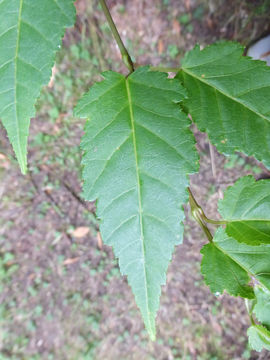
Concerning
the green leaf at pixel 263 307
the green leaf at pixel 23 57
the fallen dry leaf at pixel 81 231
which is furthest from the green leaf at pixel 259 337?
the fallen dry leaf at pixel 81 231

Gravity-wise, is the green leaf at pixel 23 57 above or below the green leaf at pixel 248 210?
above

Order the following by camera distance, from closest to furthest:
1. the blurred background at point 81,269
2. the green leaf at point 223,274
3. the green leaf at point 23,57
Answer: the green leaf at point 23,57 < the green leaf at point 223,274 < the blurred background at point 81,269

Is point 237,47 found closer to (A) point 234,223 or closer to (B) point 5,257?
(A) point 234,223

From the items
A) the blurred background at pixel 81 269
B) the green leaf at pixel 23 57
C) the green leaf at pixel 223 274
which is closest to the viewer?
the green leaf at pixel 23 57

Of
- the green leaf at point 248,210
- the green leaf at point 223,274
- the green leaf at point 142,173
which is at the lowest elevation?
the green leaf at point 223,274

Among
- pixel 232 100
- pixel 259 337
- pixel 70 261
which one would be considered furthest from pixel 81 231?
pixel 232 100

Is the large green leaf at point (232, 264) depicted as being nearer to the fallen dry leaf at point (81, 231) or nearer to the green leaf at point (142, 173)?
the green leaf at point (142, 173)

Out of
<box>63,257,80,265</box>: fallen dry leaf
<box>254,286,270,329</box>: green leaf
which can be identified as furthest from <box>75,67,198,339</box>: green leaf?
<box>63,257,80,265</box>: fallen dry leaf

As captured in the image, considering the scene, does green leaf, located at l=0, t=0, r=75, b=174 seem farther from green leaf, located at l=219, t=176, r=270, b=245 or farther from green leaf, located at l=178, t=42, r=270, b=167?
green leaf, located at l=219, t=176, r=270, b=245

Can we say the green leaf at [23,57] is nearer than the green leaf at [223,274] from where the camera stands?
Yes
